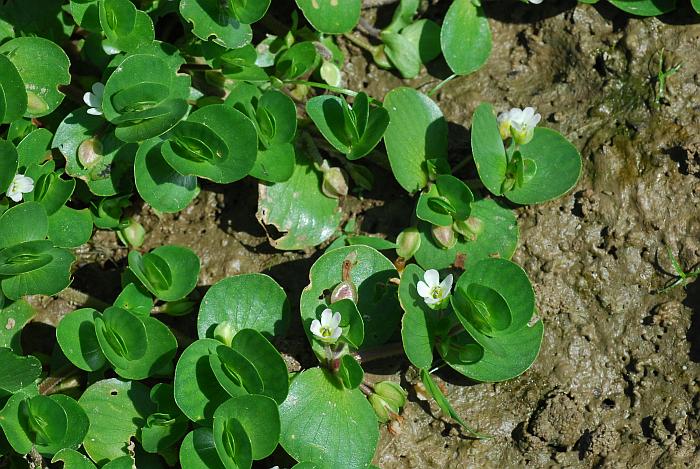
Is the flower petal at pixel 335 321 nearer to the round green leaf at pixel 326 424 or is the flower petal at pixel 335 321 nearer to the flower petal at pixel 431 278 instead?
the round green leaf at pixel 326 424

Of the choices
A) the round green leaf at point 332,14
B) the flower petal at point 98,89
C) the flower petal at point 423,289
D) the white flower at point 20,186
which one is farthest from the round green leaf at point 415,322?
the white flower at point 20,186

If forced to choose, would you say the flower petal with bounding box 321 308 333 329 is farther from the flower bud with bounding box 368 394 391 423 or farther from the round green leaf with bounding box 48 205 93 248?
the round green leaf with bounding box 48 205 93 248

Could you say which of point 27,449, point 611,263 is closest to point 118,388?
point 27,449

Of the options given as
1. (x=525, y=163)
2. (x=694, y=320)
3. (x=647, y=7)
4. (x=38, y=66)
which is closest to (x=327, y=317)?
(x=525, y=163)

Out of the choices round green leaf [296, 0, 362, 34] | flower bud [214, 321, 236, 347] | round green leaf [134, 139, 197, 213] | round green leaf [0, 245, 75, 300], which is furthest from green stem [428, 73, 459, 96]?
round green leaf [0, 245, 75, 300]

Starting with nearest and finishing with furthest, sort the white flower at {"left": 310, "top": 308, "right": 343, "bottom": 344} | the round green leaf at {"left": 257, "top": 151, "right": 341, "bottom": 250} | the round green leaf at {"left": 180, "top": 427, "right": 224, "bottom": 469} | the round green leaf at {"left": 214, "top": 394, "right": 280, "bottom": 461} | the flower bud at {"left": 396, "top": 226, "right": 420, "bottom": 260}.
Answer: the round green leaf at {"left": 214, "top": 394, "right": 280, "bottom": 461}, the round green leaf at {"left": 180, "top": 427, "right": 224, "bottom": 469}, the white flower at {"left": 310, "top": 308, "right": 343, "bottom": 344}, the flower bud at {"left": 396, "top": 226, "right": 420, "bottom": 260}, the round green leaf at {"left": 257, "top": 151, "right": 341, "bottom": 250}

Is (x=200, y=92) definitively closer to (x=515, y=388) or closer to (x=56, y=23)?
(x=56, y=23)

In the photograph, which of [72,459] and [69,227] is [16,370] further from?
[69,227]
